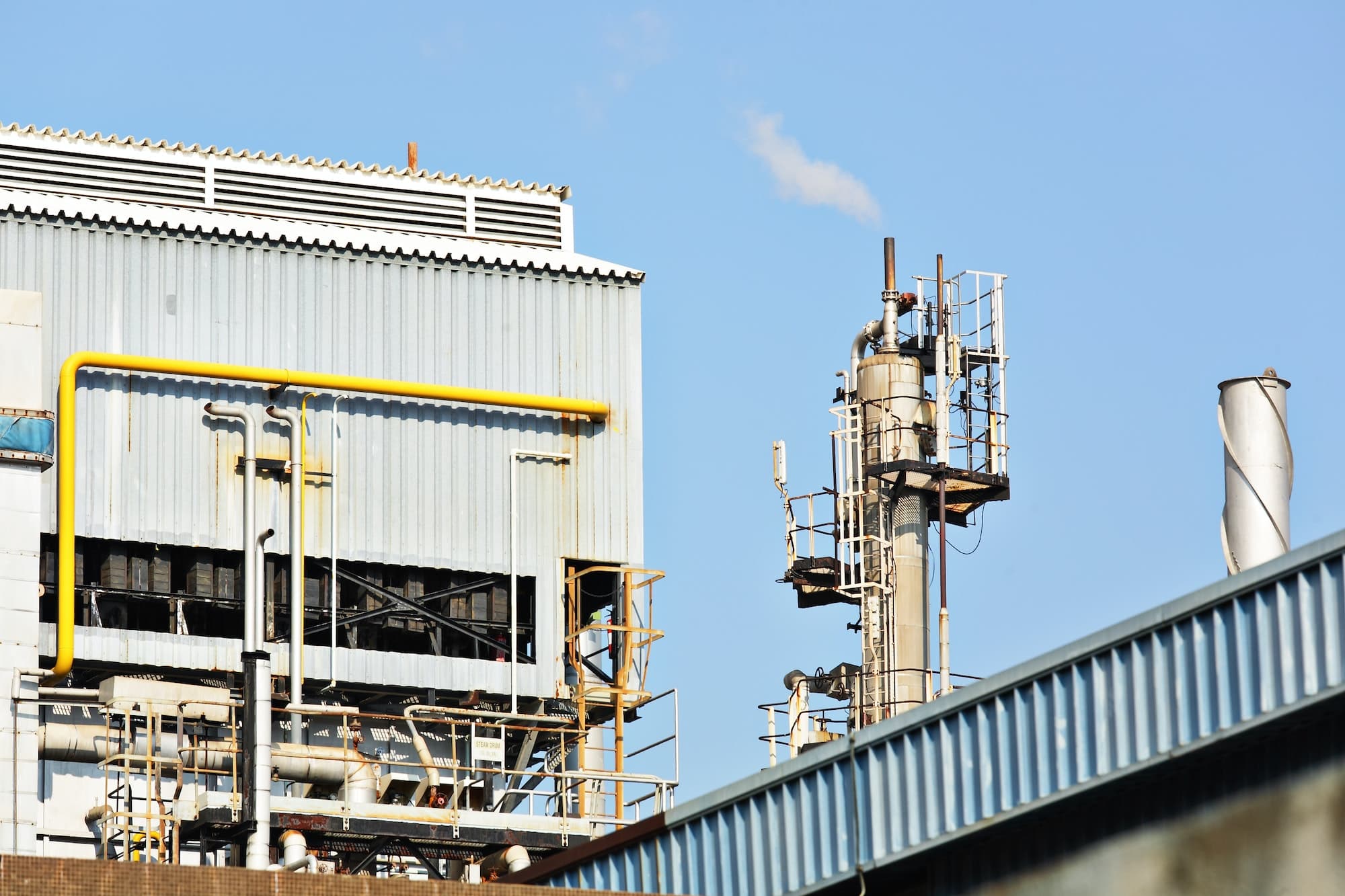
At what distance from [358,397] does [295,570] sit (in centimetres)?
280

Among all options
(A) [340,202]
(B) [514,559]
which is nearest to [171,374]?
(A) [340,202]

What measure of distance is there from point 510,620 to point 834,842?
592 inches

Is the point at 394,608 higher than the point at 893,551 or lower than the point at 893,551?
lower

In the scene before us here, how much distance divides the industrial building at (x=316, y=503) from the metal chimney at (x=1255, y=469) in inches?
411

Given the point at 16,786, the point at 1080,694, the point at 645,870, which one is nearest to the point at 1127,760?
the point at 1080,694

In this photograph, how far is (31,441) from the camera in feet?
108

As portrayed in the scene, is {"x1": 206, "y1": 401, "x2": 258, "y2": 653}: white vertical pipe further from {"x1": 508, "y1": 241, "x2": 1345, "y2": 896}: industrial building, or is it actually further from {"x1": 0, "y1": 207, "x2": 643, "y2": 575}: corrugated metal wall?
{"x1": 508, "y1": 241, "x2": 1345, "y2": 896}: industrial building

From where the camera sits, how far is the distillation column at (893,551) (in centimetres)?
4184

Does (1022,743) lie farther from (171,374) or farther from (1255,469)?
(171,374)

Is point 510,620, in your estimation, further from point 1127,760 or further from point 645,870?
point 1127,760

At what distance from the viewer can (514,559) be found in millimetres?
A: 37281

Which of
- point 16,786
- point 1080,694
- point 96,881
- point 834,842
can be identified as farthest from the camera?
point 16,786

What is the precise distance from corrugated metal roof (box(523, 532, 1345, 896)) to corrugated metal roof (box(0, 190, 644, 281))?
14.9 metres

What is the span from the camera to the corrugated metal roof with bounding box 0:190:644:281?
35.8 m
